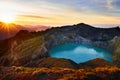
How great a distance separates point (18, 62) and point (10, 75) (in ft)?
116

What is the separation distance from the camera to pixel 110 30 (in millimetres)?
114938

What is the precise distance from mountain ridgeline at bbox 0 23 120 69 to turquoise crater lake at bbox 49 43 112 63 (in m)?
2.25

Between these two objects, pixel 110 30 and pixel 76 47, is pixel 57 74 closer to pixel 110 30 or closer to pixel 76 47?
pixel 76 47

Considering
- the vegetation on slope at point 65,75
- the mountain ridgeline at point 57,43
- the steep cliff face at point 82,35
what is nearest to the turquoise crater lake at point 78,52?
the mountain ridgeline at point 57,43

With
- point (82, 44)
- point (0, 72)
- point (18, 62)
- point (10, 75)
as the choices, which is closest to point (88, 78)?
point (10, 75)

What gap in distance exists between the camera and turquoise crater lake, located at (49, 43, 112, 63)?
7531cm

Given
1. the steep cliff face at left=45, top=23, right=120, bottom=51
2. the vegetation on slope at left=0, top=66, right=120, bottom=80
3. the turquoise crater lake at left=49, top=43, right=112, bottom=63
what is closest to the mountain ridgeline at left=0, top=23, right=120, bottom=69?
the steep cliff face at left=45, top=23, right=120, bottom=51

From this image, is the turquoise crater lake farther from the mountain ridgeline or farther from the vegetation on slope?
the vegetation on slope

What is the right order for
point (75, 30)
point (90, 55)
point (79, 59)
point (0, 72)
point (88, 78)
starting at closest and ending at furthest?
point (88, 78) → point (0, 72) → point (79, 59) → point (90, 55) → point (75, 30)

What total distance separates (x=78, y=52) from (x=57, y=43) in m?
13.2

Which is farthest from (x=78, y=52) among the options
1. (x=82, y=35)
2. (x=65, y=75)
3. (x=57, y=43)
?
(x=65, y=75)

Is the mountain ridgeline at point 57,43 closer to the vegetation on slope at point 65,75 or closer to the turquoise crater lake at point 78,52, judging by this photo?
the turquoise crater lake at point 78,52

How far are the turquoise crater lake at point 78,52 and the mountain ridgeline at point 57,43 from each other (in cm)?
225

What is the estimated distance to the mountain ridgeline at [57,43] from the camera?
68.2m
